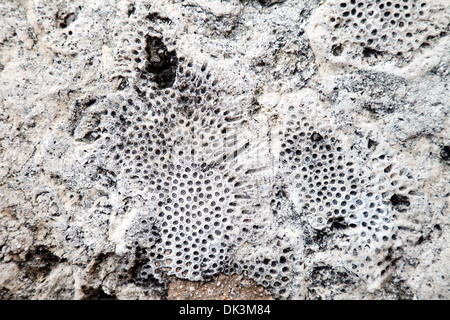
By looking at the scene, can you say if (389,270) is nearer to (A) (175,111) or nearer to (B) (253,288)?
(B) (253,288)

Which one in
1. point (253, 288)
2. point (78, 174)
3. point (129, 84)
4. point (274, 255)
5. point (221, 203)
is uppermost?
point (129, 84)

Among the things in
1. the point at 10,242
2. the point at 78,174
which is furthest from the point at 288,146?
the point at 10,242

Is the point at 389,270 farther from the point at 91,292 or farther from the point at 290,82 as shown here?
the point at 91,292

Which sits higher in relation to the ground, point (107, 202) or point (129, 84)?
point (129, 84)

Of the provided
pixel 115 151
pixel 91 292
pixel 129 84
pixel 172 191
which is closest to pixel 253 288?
pixel 172 191

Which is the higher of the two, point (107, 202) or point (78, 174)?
point (78, 174)

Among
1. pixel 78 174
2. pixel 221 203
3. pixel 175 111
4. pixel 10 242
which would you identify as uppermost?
pixel 175 111
